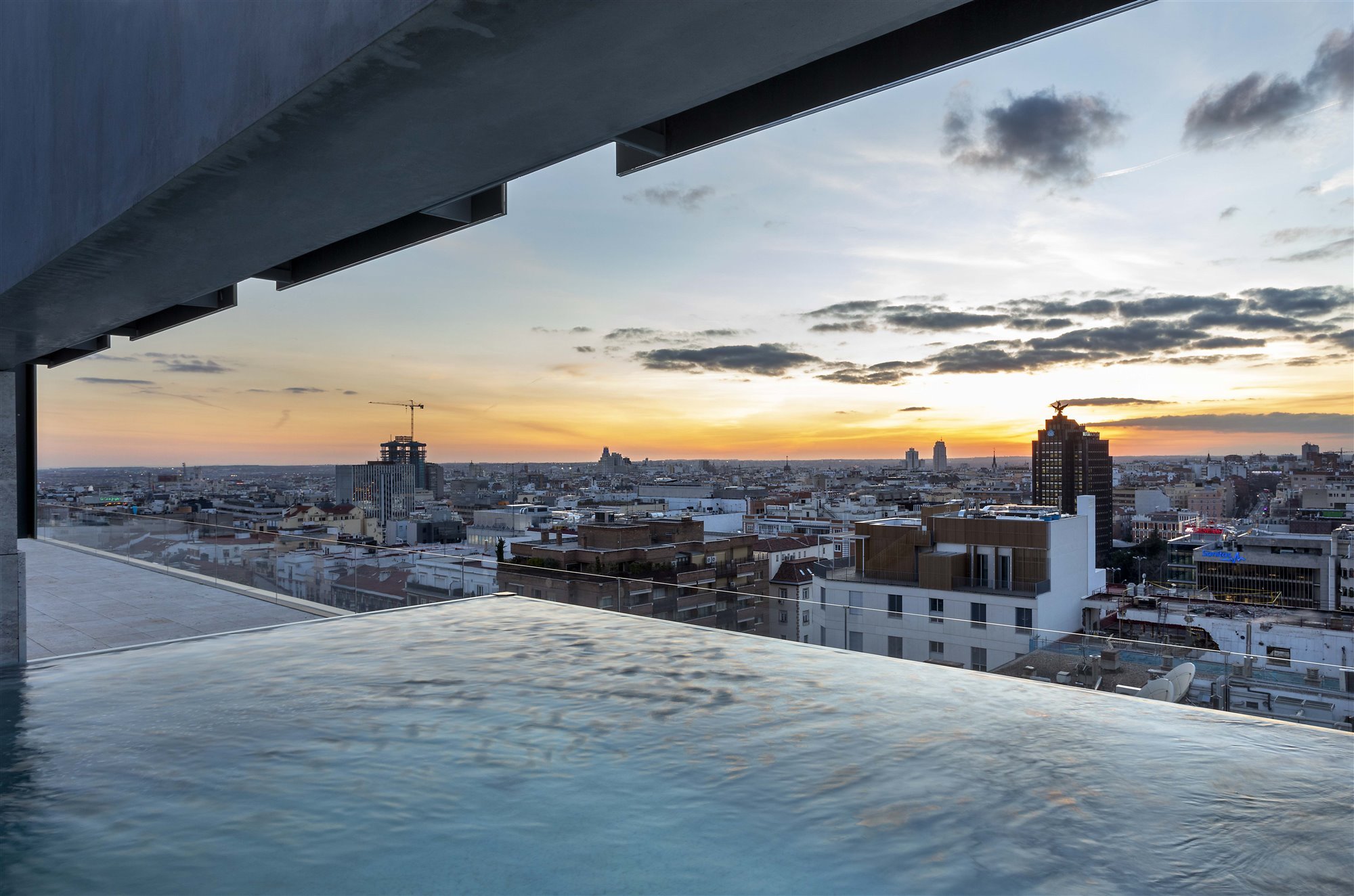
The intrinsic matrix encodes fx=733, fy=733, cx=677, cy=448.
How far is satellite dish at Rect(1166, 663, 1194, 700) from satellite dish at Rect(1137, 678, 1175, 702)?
0.01 meters

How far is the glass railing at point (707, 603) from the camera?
11.9ft

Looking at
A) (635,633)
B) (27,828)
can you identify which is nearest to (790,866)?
(27,828)

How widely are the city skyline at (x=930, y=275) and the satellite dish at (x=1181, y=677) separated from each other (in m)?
3.84

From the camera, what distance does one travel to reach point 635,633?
5.54m

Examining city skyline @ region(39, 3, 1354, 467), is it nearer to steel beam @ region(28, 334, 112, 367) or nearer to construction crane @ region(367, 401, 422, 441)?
steel beam @ region(28, 334, 112, 367)

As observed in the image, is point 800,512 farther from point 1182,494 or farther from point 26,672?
point 26,672

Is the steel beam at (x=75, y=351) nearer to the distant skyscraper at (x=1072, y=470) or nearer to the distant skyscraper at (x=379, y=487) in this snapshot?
the distant skyscraper at (x=379, y=487)

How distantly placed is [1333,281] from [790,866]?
51.8 feet

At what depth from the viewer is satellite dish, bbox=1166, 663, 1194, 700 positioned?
377 cm

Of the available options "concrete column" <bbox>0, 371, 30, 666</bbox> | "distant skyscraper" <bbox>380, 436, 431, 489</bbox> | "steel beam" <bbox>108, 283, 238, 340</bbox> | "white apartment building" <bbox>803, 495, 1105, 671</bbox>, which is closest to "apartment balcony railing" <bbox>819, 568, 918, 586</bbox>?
"white apartment building" <bbox>803, 495, 1105, 671</bbox>

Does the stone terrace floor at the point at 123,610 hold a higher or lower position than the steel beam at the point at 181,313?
lower

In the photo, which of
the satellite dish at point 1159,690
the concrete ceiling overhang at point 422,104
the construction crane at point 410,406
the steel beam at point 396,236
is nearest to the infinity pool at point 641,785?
the satellite dish at point 1159,690

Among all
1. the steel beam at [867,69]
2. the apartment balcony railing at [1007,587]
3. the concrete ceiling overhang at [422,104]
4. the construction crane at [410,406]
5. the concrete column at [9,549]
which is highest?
the construction crane at [410,406]

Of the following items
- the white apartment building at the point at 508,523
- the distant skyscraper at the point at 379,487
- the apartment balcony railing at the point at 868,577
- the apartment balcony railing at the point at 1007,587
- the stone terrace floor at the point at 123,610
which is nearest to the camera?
the stone terrace floor at the point at 123,610
